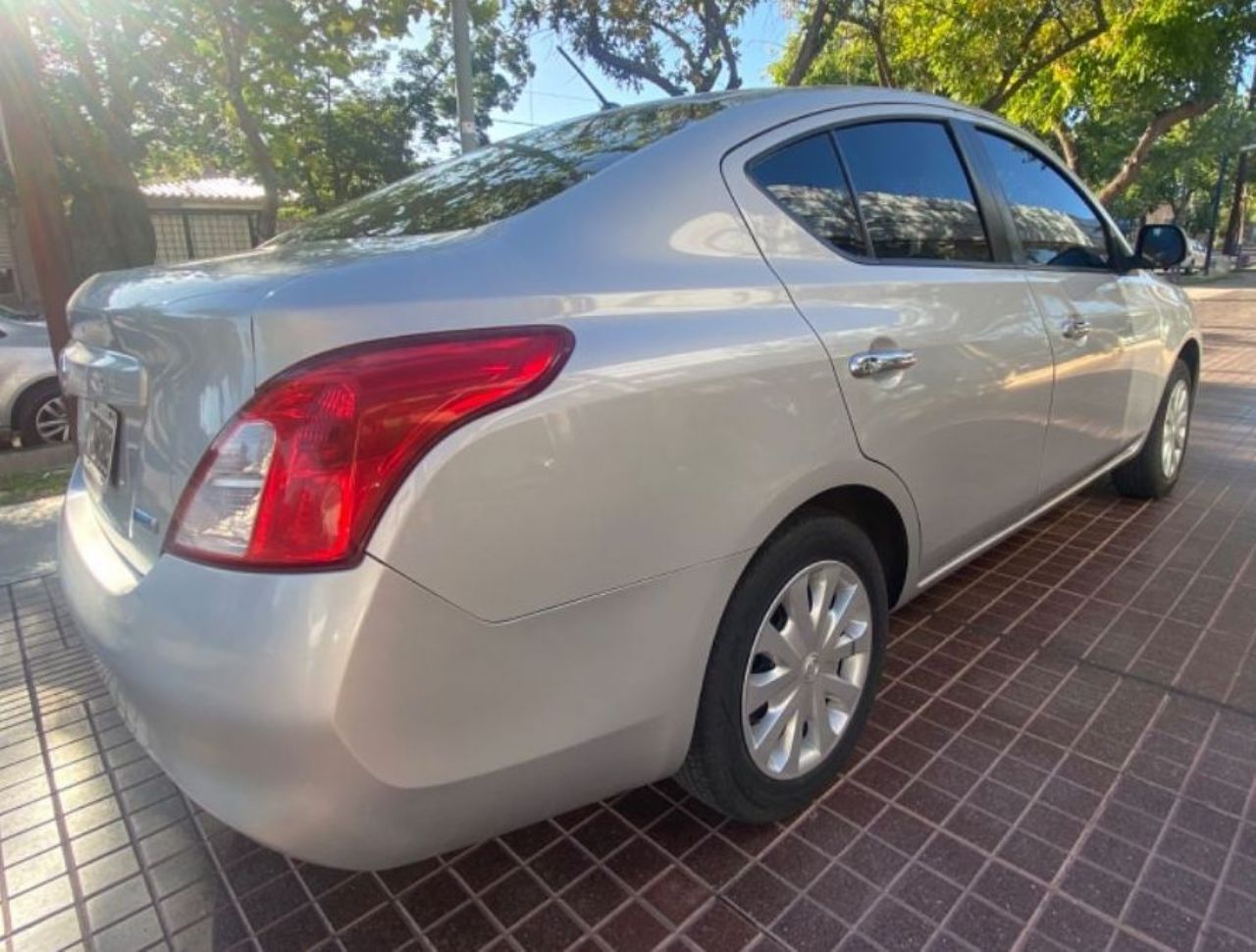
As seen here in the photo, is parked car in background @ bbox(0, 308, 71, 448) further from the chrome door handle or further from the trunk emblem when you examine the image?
the chrome door handle

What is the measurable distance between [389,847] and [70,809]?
4.70 feet

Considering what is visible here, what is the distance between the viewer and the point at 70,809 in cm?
227

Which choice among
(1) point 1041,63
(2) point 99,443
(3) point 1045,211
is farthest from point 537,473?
(1) point 1041,63

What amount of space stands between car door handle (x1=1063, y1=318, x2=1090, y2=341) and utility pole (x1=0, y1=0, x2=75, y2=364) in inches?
200

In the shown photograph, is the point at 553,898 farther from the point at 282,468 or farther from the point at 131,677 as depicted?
the point at 282,468

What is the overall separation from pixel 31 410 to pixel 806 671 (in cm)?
754

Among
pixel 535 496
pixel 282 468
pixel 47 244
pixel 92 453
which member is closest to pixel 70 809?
pixel 92 453

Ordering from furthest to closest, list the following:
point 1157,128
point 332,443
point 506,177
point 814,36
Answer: point 1157,128 → point 814,36 → point 506,177 → point 332,443

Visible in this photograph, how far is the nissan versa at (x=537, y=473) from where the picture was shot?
1290 mm

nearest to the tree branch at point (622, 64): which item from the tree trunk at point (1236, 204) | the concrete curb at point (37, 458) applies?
the concrete curb at point (37, 458)

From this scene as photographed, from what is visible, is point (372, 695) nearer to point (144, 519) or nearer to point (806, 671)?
point (144, 519)

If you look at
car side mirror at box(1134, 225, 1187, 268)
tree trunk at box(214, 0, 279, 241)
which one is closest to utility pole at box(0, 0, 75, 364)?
tree trunk at box(214, 0, 279, 241)

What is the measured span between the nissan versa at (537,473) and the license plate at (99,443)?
0.05 ft

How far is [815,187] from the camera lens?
211 cm
